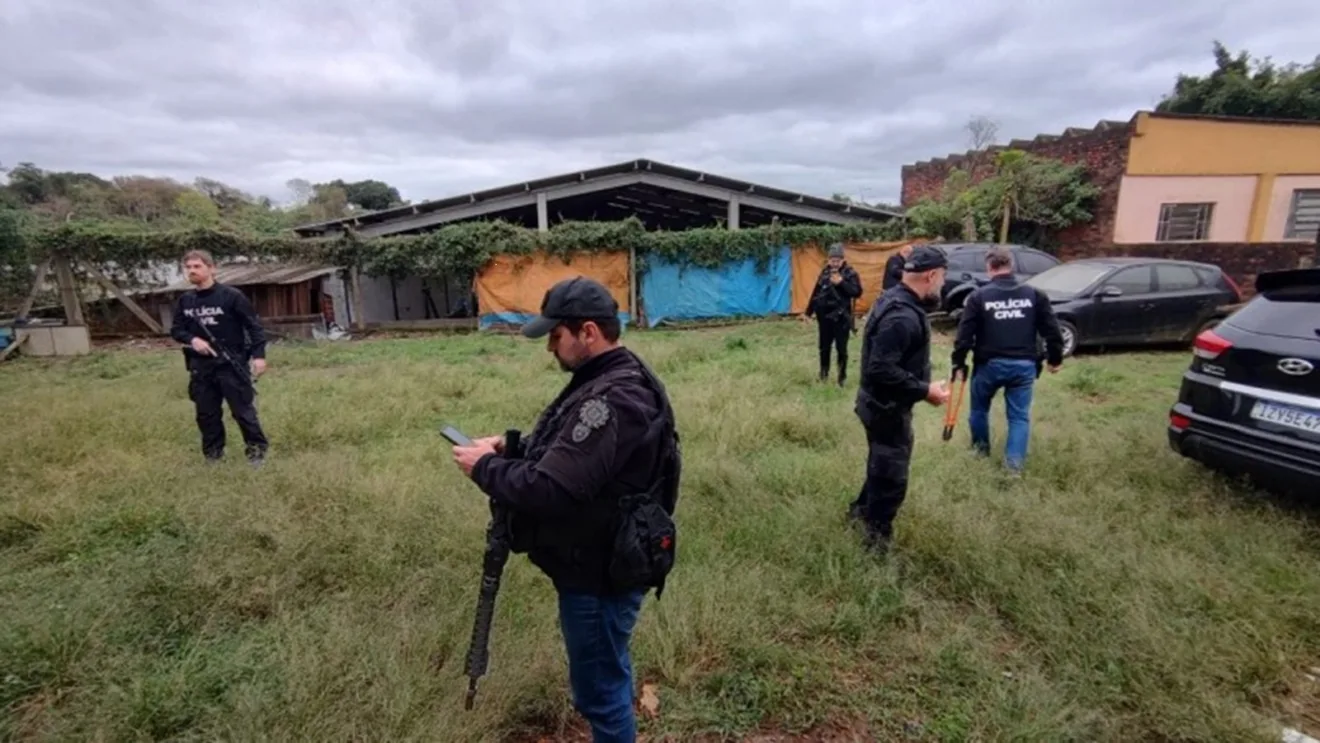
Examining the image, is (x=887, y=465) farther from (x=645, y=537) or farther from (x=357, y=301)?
(x=357, y=301)

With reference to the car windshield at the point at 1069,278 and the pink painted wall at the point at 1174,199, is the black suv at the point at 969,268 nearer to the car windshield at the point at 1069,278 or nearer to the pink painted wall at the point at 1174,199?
the car windshield at the point at 1069,278

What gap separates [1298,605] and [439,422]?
20.1 ft

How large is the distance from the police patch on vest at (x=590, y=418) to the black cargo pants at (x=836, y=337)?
589 cm

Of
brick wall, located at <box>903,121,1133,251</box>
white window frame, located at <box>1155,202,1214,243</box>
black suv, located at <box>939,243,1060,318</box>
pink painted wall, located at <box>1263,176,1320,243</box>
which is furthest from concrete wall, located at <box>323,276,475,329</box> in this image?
pink painted wall, located at <box>1263,176,1320,243</box>

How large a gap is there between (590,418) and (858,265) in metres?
13.3

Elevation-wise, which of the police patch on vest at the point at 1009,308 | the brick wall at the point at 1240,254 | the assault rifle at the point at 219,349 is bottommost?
the assault rifle at the point at 219,349

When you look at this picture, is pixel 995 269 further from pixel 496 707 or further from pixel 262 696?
pixel 262 696

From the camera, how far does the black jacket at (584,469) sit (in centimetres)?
160

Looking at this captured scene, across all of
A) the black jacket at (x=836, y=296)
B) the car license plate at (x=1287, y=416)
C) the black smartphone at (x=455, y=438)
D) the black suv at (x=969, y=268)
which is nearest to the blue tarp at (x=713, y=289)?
the black suv at (x=969, y=268)

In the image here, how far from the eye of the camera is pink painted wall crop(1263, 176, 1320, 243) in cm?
1412

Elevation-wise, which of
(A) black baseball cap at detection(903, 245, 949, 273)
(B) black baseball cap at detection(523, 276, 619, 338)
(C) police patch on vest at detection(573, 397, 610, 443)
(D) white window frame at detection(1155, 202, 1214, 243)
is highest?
(D) white window frame at detection(1155, 202, 1214, 243)

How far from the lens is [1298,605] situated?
9.15 feet

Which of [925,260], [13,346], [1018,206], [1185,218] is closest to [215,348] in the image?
[925,260]

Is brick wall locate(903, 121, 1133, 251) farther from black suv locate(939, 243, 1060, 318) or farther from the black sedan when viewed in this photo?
the black sedan
